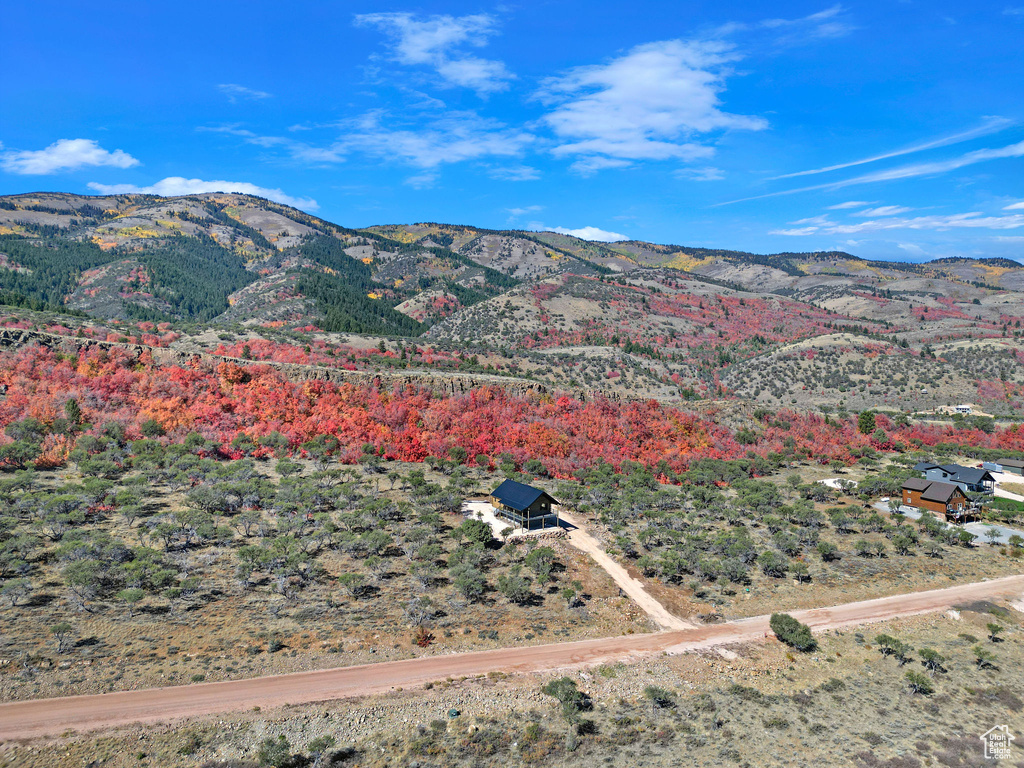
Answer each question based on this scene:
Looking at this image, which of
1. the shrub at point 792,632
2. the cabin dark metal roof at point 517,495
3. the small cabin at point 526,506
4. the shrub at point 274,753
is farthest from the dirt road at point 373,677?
the cabin dark metal roof at point 517,495

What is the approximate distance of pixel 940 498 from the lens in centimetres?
4956

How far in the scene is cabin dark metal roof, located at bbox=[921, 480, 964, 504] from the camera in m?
49.3

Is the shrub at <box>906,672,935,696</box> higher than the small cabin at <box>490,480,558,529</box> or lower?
lower

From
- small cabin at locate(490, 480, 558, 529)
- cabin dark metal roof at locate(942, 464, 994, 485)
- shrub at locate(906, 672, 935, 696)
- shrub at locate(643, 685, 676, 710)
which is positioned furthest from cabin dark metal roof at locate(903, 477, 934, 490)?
shrub at locate(643, 685, 676, 710)

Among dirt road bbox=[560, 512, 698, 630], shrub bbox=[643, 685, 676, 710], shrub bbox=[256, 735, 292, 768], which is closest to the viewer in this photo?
shrub bbox=[256, 735, 292, 768]

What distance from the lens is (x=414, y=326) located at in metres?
171

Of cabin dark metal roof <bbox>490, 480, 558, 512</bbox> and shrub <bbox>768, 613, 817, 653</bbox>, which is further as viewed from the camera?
cabin dark metal roof <bbox>490, 480, 558, 512</bbox>

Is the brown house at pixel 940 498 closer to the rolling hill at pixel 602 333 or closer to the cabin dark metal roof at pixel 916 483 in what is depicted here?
the cabin dark metal roof at pixel 916 483

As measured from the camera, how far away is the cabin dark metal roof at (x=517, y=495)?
140 feet

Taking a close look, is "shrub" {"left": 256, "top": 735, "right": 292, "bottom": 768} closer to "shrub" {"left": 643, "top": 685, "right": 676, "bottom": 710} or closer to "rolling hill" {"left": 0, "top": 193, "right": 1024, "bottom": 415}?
"shrub" {"left": 643, "top": 685, "right": 676, "bottom": 710}

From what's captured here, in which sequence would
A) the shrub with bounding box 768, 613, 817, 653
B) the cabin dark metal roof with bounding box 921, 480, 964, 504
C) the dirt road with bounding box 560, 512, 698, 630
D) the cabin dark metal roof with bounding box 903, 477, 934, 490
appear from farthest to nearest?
the cabin dark metal roof with bounding box 903, 477, 934, 490 < the cabin dark metal roof with bounding box 921, 480, 964, 504 < the dirt road with bounding box 560, 512, 698, 630 < the shrub with bounding box 768, 613, 817, 653

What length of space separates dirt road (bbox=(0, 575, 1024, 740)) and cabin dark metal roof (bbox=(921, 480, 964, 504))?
16.6 m

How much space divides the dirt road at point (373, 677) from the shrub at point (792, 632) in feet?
3.55

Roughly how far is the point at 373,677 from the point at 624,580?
18725mm
